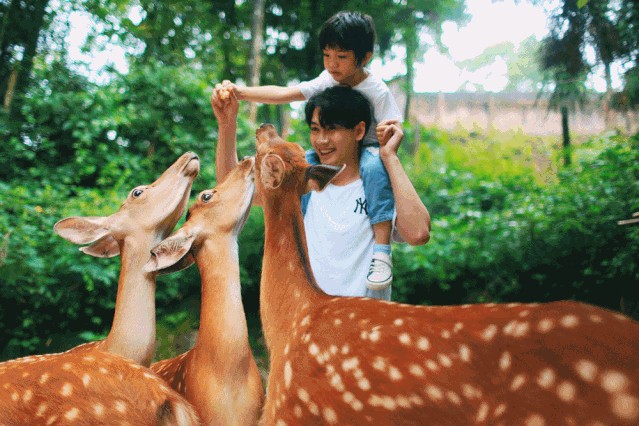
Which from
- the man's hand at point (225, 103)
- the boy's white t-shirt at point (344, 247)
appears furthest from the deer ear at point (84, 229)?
the boy's white t-shirt at point (344, 247)

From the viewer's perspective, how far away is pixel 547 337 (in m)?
0.84

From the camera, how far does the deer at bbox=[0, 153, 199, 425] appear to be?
1069 mm

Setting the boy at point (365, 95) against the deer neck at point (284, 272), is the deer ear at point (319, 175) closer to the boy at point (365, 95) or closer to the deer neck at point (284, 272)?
the deer neck at point (284, 272)

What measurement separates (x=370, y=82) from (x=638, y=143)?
326cm

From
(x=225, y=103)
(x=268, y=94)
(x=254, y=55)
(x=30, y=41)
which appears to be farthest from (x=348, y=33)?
(x=30, y=41)

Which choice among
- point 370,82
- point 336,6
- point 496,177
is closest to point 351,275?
point 370,82

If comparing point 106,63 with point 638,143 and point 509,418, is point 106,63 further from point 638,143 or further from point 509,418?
point 509,418

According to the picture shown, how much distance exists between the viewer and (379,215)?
1518mm

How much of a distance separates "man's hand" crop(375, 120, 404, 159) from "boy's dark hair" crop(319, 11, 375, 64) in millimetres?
295

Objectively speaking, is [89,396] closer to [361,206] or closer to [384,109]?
[361,206]

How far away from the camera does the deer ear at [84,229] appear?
136 cm

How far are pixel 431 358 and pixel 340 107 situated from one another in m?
0.84

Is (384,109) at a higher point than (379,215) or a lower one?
higher

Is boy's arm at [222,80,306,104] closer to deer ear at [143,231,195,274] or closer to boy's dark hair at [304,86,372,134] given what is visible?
boy's dark hair at [304,86,372,134]
